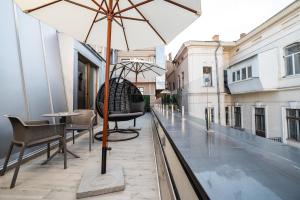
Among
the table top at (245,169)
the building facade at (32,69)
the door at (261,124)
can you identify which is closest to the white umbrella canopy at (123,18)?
the building facade at (32,69)

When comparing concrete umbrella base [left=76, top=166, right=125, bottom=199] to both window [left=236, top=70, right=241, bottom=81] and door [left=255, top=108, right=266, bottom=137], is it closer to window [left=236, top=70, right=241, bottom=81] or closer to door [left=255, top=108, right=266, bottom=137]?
door [left=255, top=108, right=266, bottom=137]

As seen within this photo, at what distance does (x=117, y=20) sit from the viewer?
7.70 feet

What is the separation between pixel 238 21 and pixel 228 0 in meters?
0.57

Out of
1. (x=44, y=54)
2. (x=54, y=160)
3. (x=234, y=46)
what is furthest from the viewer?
(x=234, y=46)

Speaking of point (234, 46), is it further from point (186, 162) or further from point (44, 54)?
point (186, 162)

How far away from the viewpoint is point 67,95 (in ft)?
13.0

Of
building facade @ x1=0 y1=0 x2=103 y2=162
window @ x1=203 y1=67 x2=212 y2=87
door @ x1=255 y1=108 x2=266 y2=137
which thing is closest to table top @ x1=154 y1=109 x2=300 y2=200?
window @ x1=203 y1=67 x2=212 y2=87

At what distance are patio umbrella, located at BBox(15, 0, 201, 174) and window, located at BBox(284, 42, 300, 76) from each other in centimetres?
105

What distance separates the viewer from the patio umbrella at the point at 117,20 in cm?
174

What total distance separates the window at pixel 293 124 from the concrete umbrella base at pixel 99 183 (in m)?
1.80

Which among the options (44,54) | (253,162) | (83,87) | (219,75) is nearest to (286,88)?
(253,162)

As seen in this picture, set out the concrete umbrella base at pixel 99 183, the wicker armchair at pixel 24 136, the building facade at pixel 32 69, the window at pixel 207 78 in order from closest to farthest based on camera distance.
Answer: the concrete umbrella base at pixel 99 183, the wicker armchair at pixel 24 136, the building facade at pixel 32 69, the window at pixel 207 78

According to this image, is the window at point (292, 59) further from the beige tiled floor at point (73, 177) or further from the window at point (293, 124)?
the beige tiled floor at point (73, 177)

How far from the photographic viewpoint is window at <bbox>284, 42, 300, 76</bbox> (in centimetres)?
150
